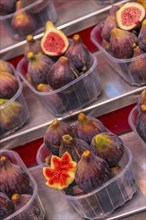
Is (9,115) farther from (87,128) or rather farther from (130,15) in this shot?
(130,15)

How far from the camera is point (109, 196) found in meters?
1.58

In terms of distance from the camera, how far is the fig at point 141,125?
5.30 feet

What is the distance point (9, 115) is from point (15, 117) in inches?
1.6

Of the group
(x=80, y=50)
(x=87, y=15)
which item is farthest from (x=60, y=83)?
(x=87, y=15)

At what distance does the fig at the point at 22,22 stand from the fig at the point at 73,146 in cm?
80

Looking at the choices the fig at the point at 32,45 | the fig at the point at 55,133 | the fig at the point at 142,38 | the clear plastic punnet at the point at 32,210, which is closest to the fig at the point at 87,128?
the fig at the point at 55,133

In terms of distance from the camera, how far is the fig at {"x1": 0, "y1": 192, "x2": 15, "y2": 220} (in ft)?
5.22

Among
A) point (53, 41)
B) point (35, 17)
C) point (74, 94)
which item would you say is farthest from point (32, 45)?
point (74, 94)

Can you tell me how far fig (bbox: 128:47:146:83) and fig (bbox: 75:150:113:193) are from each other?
48cm

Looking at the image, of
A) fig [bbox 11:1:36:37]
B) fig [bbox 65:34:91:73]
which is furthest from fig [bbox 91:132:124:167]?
fig [bbox 11:1:36:37]

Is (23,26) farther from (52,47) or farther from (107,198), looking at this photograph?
(107,198)

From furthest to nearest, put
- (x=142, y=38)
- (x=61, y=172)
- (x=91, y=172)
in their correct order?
(x=142, y=38) → (x=61, y=172) → (x=91, y=172)

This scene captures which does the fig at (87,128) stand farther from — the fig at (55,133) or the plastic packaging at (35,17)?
the plastic packaging at (35,17)

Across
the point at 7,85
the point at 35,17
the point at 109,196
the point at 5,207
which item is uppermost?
the point at 35,17
